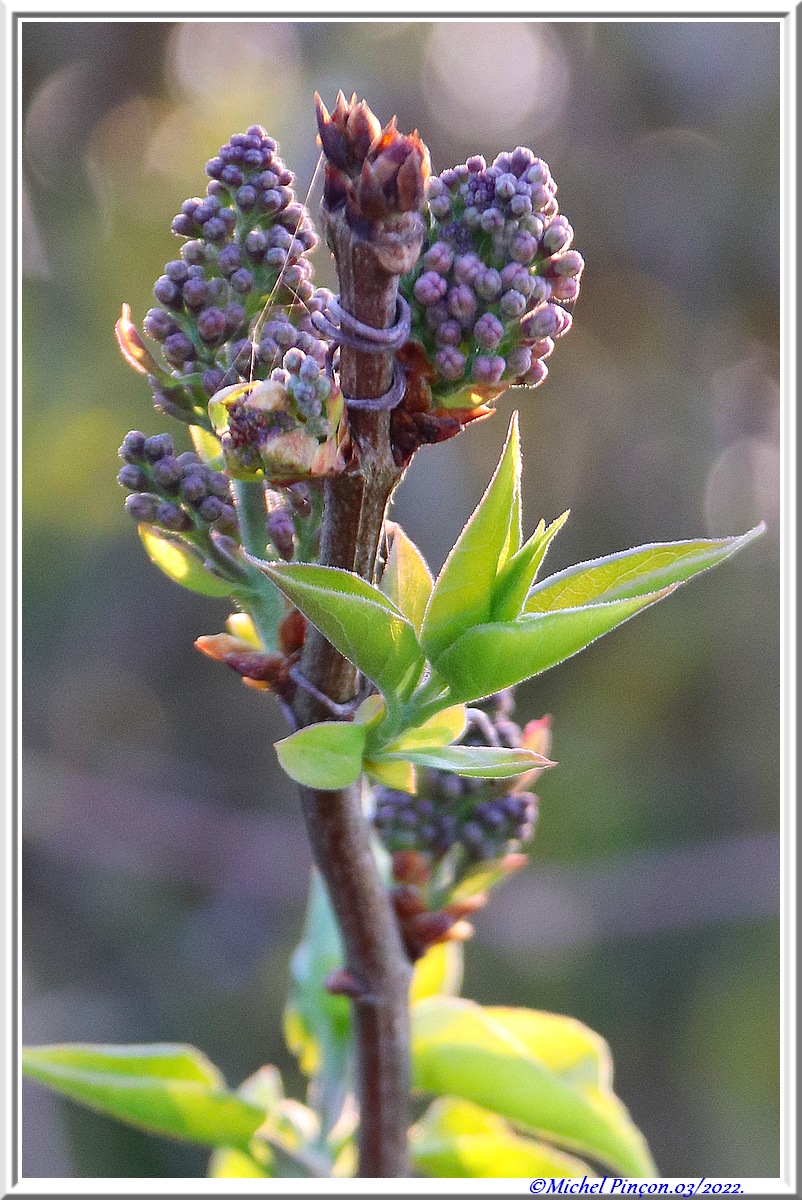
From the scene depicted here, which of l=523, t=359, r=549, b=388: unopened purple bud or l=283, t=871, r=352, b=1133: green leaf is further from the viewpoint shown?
l=283, t=871, r=352, b=1133: green leaf

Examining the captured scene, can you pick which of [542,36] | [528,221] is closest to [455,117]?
[542,36]

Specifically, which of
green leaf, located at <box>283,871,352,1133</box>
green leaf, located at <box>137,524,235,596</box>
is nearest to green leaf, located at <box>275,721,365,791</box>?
green leaf, located at <box>137,524,235,596</box>

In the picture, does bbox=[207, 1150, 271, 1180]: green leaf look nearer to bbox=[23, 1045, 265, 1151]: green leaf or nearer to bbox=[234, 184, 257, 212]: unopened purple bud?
bbox=[23, 1045, 265, 1151]: green leaf

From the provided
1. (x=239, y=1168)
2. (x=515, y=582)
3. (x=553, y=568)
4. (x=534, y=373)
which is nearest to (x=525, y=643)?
(x=515, y=582)

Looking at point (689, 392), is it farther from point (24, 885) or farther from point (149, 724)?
point (24, 885)

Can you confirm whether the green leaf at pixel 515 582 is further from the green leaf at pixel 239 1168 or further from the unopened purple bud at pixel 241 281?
the green leaf at pixel 239 1168

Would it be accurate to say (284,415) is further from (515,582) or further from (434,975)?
(434,975)
